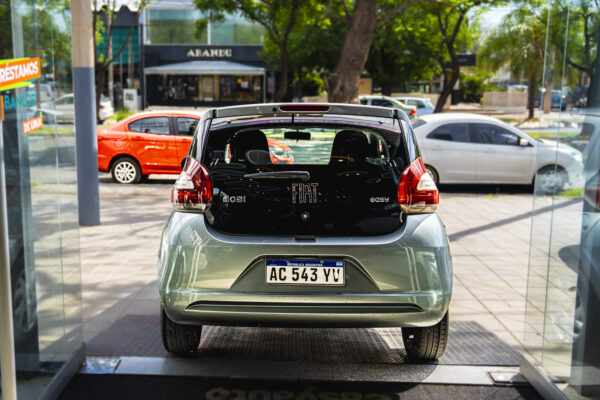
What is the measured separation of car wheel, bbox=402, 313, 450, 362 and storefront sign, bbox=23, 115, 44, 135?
2509 mm

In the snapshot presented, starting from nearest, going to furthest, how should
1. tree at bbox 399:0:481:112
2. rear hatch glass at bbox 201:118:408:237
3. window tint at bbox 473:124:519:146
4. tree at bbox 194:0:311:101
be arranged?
rear hatch glass at bbox 201:118:408:237, window tint at bbox 473:124:519:146, tree at bbox 194:0:311:101, tree at bbox 399:0:481:112

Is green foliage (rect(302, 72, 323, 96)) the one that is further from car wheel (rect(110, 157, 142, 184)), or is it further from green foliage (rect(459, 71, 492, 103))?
car wheel (rect(110, 157, 142, 184))

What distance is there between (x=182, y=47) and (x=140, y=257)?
142ft

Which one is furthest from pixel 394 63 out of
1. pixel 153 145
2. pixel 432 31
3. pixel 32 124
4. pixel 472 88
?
pixel 32 124

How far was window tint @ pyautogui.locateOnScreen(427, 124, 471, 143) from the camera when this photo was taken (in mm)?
12703

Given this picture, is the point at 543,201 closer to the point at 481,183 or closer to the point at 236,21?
the point at 481,183

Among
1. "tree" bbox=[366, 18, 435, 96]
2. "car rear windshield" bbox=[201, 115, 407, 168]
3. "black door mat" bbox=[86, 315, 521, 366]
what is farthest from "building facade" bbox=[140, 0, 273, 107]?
"car rear windshield" bbox=[201, 115, 407, 168]

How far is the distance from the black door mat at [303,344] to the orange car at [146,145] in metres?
8.37

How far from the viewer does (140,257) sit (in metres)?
6.93

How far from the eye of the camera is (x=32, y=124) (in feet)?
10.9

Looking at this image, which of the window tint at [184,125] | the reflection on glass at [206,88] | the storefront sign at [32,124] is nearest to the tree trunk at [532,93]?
the reflection on glass at [206,88]

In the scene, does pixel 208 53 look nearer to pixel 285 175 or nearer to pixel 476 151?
pixel 476 151

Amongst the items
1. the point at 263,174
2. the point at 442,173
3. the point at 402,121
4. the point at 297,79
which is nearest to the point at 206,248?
the point at 263,174

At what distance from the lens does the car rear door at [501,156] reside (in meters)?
12.7
